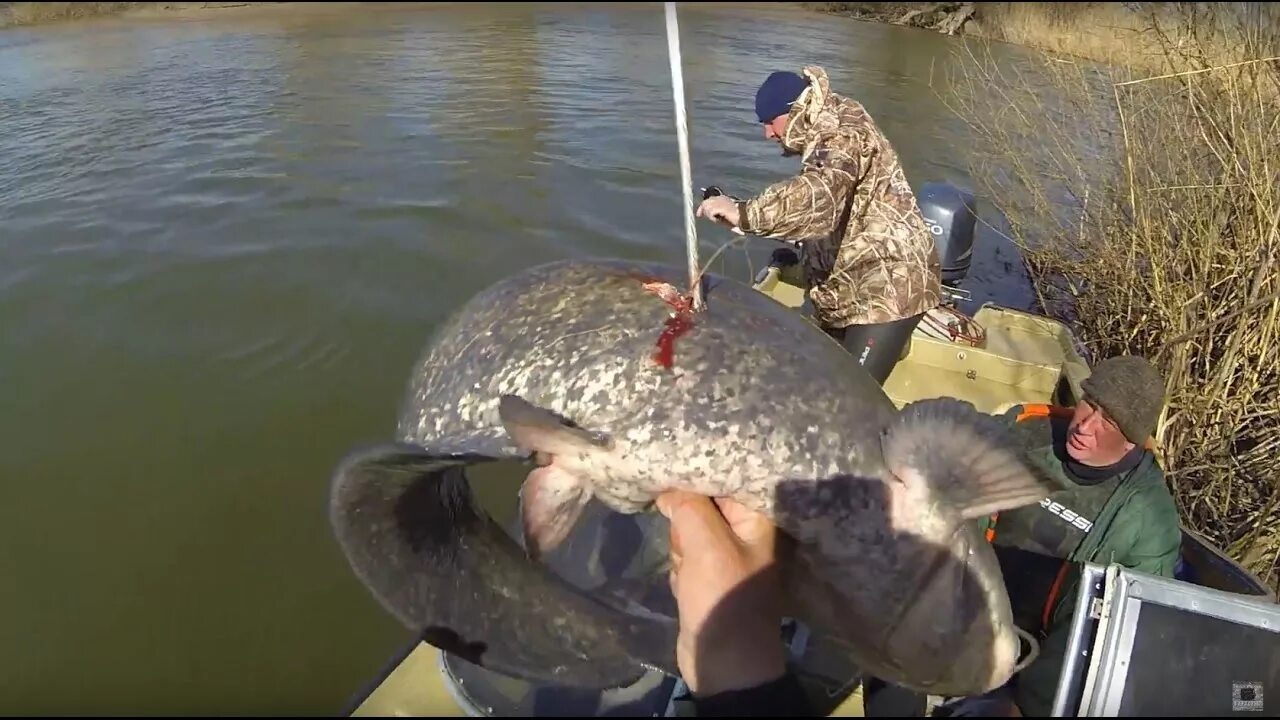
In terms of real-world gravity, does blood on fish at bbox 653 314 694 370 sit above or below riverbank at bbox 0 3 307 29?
below

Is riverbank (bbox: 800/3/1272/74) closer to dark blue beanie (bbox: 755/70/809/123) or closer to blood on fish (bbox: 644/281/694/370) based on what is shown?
dark blue beanie (bbox: 755/70/809/123)

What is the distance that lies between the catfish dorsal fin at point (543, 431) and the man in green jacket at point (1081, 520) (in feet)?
4.72

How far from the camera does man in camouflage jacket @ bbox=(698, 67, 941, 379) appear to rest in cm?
350

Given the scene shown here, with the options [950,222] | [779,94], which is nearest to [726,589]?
[779,94]

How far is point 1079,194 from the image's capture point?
20.3 feet

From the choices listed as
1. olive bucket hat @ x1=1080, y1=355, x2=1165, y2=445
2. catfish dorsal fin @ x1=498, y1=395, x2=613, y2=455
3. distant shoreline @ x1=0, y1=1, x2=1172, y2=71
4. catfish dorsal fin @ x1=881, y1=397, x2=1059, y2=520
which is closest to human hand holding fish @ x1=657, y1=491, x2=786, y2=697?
catfish dorsal fin @ x1=498, y1=395, x2=613, y2=455

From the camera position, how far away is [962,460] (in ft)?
5.14

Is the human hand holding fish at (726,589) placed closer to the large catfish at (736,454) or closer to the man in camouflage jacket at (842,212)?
the large catfish at (736,454)

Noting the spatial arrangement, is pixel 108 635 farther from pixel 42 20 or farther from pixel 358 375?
pixel 42 20

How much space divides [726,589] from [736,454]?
0.29 metres

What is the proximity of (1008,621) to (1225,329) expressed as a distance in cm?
381

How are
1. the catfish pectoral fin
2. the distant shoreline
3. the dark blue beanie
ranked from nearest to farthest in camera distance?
the catfish pectoral fin < the dark blue beanie < the distant shoreline

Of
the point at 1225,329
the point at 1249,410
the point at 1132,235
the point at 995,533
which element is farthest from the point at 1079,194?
the point at 995,533

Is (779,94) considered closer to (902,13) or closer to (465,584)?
(465,584)
